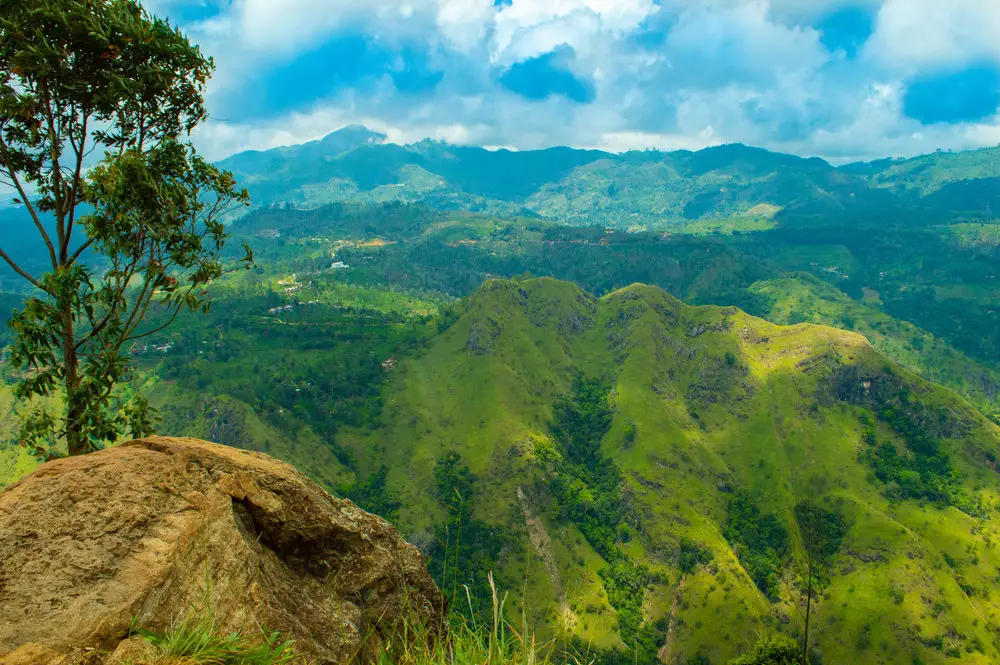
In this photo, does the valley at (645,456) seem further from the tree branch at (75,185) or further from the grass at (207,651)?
the grass at (207,651)

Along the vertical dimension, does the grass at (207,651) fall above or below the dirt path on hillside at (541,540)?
above

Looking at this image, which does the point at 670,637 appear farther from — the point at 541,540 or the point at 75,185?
the point at 75,185

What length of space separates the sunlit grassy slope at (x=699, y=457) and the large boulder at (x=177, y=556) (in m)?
70.8

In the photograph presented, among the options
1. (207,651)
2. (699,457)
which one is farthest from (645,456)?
(207,651)

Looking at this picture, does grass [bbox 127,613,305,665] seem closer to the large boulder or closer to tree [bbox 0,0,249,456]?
the large boulder

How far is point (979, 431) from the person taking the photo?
135875 mm

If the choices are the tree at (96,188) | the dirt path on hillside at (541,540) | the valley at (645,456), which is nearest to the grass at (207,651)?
the tree at (96,188)

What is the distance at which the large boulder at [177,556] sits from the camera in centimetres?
676

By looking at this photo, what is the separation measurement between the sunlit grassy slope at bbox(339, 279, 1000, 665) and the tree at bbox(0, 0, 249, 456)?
237 ft

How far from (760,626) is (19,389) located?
112 metres

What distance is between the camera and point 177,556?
7.86 metres

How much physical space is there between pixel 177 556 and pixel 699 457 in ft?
450

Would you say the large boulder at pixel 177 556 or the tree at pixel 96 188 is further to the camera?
the tree at pixel 96 188

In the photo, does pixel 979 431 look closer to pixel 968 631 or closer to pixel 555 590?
pixel 968 631
